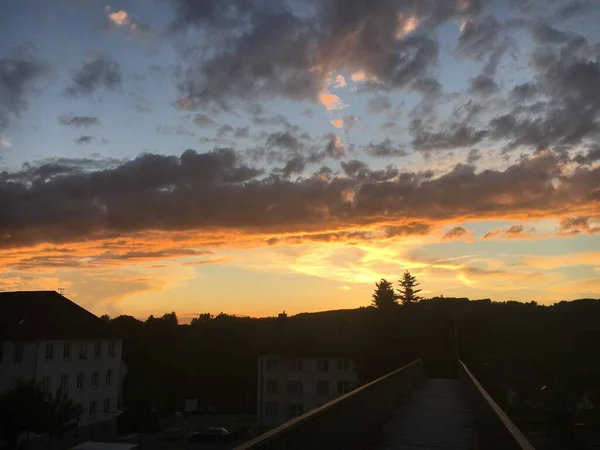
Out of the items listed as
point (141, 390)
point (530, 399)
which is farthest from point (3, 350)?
point (530, 399)

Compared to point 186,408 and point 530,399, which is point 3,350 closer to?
point 186,408

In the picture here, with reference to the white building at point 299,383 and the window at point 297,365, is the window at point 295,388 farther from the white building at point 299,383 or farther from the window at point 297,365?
the window at point 297,365

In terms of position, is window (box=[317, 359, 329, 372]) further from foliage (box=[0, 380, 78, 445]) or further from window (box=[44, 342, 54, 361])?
foliage (box=[0, 380, 78, 445])

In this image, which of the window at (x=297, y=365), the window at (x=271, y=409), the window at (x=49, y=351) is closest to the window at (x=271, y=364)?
the window at (x=297, y=365)

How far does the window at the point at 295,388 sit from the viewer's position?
197 feet

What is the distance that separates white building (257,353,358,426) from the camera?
5962 cm

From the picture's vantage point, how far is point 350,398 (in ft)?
25.8

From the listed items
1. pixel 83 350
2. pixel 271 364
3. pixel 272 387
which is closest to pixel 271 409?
pixel 272 387

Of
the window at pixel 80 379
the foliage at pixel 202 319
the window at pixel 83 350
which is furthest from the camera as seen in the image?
the foliage at pixel 202 319

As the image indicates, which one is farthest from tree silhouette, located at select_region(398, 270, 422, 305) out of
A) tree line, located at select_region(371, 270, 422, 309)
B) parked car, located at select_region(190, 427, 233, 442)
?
parked car, located at select_region(190, 427, 233, 442)

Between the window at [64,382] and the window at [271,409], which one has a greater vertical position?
the window at [64,382]

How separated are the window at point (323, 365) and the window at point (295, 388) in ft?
8.88

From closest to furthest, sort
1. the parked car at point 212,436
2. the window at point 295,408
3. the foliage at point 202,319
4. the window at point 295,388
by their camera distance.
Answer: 1. the parked car at point 212,436
2. the window at point 295,408
3. the window at point 295,388
4. the foliage at point 202,319

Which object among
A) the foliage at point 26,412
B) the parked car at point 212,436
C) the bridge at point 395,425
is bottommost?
the parked car at point 212,436
